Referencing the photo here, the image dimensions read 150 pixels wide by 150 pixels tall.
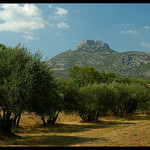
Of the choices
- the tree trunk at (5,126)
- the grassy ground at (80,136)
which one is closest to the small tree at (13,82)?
the tree trunk at (5,126)

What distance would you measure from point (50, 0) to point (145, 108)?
2667 inches

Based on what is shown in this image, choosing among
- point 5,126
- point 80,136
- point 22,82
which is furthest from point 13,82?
point 80,136

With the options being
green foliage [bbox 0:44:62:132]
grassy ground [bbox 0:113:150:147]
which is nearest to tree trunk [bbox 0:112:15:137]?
green foliage [bbox 0:44:62:132]

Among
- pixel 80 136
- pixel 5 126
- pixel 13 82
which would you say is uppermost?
pixel 13 82

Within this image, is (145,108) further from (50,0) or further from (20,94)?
(50,0)

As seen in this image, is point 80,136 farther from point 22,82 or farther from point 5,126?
point 22,82

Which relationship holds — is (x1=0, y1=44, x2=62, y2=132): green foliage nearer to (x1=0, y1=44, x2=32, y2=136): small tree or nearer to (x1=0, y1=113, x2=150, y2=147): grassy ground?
(x1=0, y1=44, x2=32, y2=136): small tree

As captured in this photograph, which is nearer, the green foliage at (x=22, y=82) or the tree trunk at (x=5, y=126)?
the green foliage at (x=22, y=82)

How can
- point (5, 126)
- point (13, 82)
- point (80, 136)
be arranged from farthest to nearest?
point (80, 136)
point (5, 126)
point (13, 82)

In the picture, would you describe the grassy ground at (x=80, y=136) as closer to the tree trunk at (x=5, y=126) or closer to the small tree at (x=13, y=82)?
the tree trunk at (x=5, y=126)

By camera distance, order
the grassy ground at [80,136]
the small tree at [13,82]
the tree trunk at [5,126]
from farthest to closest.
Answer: the tree trunk at [5,126]
the small tree at [13,82]
the grassy ground at [80,136]

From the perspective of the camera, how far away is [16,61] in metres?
20.9

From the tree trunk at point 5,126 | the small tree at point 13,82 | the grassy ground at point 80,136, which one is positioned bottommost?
the grassy ground at point 80,136

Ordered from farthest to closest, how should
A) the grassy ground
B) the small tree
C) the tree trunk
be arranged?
the tree trunk
the small tree
the grassy ground
